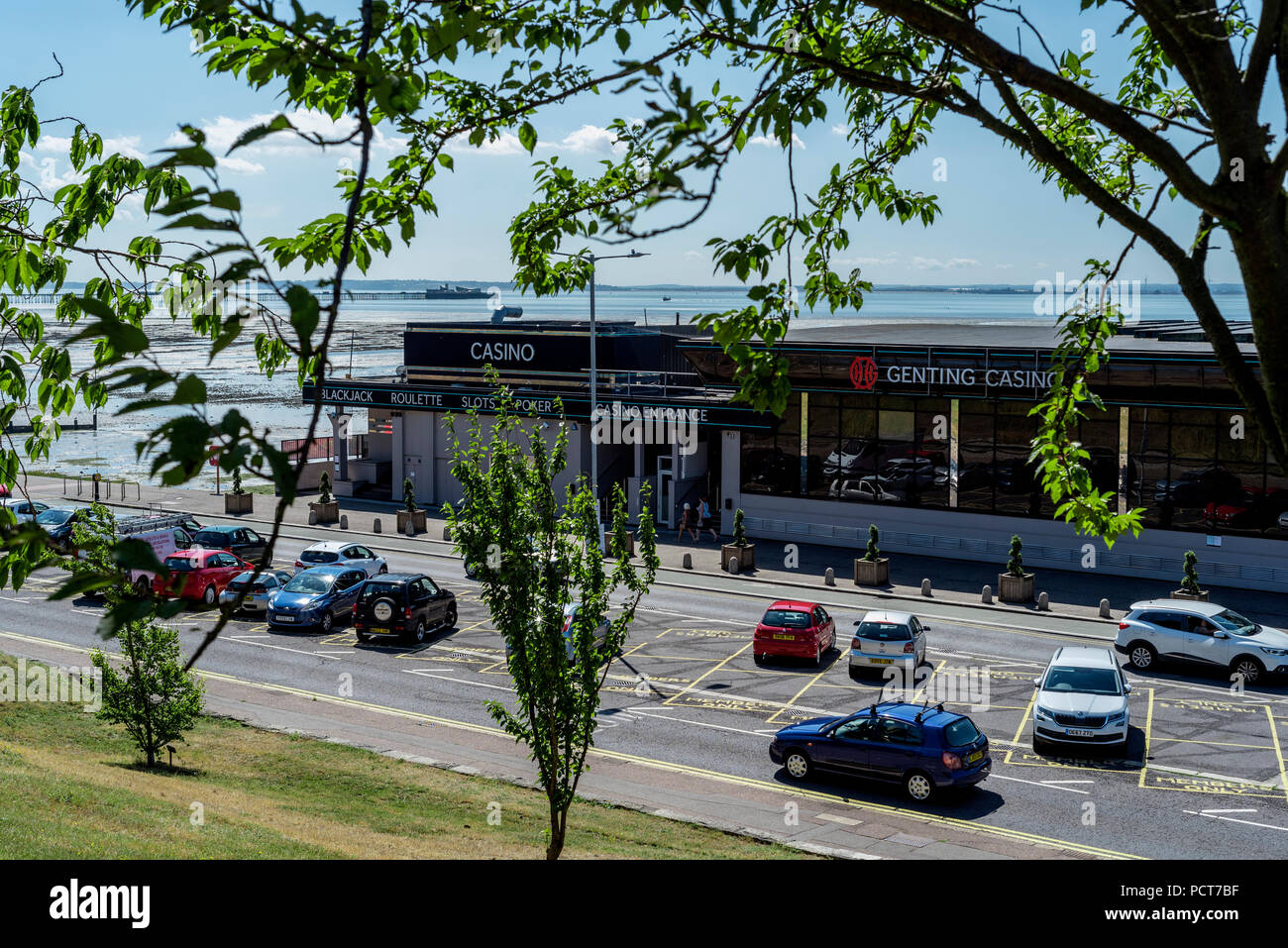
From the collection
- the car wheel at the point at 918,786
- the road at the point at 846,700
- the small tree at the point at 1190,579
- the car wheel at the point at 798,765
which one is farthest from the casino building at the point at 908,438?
the car wheel at the point at 918,786

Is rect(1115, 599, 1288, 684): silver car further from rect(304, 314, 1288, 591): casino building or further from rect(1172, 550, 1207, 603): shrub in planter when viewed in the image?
rect(304, 314, 1288, 591): casino building

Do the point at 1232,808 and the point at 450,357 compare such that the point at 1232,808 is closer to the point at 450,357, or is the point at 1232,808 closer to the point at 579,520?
the point at 579,520

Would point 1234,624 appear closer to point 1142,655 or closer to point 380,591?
point 1142,655

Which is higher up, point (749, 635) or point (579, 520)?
point (579, 520)

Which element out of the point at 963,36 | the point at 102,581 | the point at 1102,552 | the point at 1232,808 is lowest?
the point at 1232,808

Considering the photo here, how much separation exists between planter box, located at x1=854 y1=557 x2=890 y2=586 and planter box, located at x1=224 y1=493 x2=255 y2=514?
1120 inches

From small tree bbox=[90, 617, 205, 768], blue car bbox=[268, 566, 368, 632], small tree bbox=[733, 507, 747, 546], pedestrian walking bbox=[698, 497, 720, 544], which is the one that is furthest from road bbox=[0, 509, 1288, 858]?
pedestrian walking bbox=[698, 497, 720, 544]

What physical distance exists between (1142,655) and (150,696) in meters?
22.7

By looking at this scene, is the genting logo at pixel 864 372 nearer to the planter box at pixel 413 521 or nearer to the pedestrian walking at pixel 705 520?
the pedestrian walking at pixel 705 520

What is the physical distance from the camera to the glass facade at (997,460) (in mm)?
39906

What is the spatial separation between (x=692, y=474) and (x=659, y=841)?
107ft

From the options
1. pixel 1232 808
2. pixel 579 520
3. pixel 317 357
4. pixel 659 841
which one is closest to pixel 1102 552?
pixel 1232 808

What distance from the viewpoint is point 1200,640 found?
29.5 metres

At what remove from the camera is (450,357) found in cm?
5588
